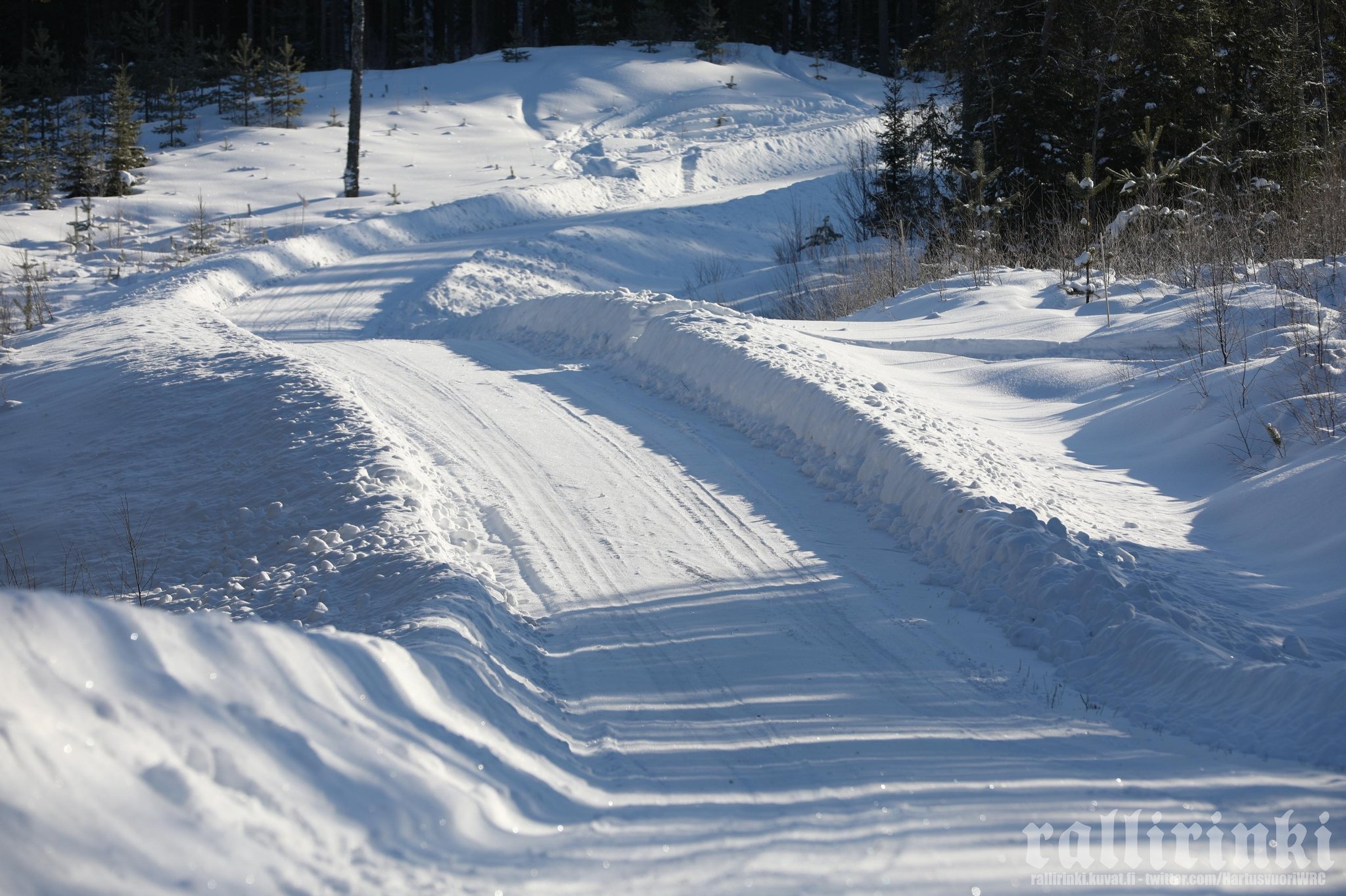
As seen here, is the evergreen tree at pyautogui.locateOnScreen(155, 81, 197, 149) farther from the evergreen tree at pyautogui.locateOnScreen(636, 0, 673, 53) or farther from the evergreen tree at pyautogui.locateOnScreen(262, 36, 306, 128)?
the evergreen tree at pyautogui.locateOnScreen(636, 0, 673, 53)

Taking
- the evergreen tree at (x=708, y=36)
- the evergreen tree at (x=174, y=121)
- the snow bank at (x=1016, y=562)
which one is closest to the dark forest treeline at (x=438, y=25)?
the evergreen tree at (x=708, y=36)

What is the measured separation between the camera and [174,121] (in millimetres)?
27297

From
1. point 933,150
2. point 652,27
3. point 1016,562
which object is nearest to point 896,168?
point 933,150

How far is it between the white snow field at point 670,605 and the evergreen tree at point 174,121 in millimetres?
16870

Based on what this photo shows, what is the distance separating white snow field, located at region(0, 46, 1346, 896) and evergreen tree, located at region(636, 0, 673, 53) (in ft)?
111

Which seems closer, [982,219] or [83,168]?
[982,219]

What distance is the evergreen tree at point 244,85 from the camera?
91.2ft

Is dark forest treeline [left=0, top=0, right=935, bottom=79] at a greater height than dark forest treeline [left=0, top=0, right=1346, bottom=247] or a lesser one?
greater

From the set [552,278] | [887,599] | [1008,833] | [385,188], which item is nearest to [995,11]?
[552,278]

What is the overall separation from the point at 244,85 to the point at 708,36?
19451mm

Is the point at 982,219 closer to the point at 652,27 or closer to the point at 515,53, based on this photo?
the point at 515,53

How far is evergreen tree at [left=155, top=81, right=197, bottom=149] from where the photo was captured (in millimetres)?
25578

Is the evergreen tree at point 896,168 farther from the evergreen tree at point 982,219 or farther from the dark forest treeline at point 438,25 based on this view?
the dark forest treeline at point 438,25

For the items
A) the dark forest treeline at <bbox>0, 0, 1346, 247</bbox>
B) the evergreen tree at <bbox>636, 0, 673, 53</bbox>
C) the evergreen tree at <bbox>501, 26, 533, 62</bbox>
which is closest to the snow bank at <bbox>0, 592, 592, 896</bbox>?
the dark forest treeline at <bbox>0, 0, 1346, 247</bbox>
